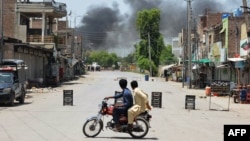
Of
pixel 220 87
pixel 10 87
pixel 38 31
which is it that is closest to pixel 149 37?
pixel 38 31

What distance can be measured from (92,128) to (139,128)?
1.24 meters

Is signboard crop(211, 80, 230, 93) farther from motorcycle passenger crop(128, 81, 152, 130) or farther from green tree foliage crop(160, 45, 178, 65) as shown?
green tree foliage crop(160, 45, 178, 65)

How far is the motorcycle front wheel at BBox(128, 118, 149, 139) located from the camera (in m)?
15.0

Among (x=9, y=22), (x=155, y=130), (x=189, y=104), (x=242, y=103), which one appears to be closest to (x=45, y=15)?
(x=9, y=22)

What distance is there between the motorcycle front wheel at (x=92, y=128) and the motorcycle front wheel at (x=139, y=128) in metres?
0.87

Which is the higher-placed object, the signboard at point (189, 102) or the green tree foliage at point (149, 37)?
the green tree foliage at point (149, 37)

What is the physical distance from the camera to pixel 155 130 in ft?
56.1

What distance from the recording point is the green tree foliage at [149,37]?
398 feet

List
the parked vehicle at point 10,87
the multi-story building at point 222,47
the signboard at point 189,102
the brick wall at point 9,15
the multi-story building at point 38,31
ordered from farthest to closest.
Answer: the brick wall at point 9,15 < the multi-story building at point 38,31 < the multi-story building at point 222,47 < the signboard at point 189,102 < the parked vehicle at point 10,87

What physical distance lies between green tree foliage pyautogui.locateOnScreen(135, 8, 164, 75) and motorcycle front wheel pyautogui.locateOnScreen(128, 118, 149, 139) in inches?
4128

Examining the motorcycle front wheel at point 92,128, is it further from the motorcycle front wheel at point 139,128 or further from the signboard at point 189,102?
the signboard at point 189,102

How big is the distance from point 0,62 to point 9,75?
1105 cm

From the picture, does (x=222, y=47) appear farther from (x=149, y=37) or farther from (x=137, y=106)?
(x=149, y=37)

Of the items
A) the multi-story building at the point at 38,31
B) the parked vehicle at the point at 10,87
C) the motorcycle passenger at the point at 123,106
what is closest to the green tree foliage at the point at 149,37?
the multi-story building at the point at 38,31
